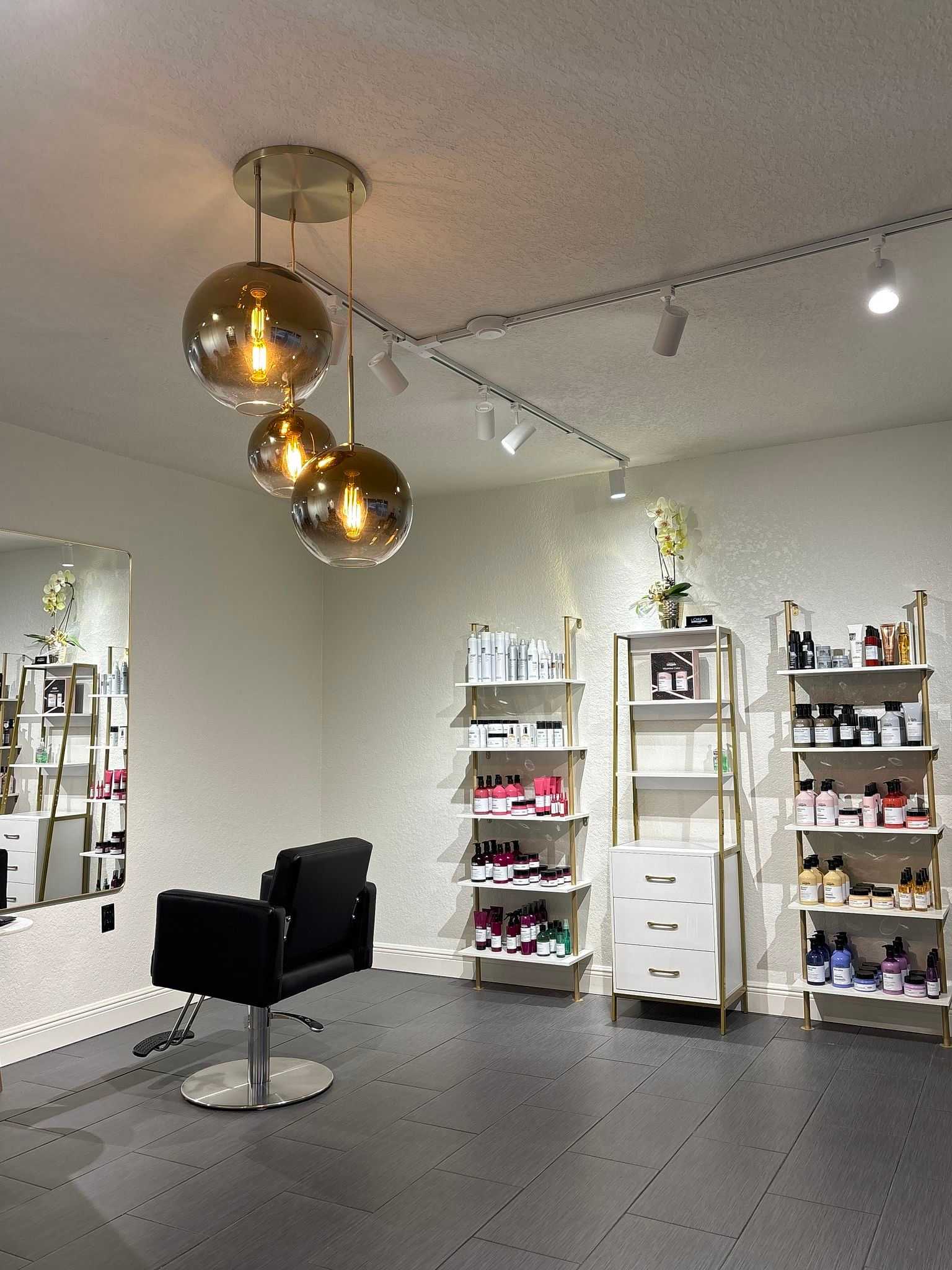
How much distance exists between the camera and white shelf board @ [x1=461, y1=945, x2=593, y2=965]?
4844 mm

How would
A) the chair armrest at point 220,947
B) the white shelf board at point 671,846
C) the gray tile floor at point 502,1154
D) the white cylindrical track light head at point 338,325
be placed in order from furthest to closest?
the white shelf board at point 671,846, the chair armrest at point 220,947, the white cylindrical track light head at point 338,325, the gray tile floor at point 502,1154

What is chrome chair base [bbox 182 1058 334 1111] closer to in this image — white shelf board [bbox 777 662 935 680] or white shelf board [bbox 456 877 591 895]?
white shelf board [bbox 456 877 591 895]

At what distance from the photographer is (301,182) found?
238 centimetres

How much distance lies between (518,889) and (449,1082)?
1.31 metres

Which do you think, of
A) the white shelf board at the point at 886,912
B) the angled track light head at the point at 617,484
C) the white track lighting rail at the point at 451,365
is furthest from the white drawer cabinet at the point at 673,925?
the white track lighting rail at the point at 451,365

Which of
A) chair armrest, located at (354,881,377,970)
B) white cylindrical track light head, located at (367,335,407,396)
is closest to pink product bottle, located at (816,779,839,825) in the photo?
chair armrest, located at (354,881,377,970)

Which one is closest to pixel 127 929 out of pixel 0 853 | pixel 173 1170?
pixel 0 853

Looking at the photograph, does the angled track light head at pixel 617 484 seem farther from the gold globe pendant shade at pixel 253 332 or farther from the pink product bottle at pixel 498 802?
the gold globe pendant shade at pixel 253 332

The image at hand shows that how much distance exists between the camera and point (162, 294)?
301 cm

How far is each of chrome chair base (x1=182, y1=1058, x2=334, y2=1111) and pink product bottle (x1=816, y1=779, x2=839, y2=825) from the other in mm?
2290

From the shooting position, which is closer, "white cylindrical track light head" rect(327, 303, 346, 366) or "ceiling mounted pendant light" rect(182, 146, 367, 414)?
"ceiling mounted pendant light" rect(182, 146, 367, 414)

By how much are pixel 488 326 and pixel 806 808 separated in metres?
2.51

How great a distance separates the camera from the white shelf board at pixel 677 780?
15.7ft

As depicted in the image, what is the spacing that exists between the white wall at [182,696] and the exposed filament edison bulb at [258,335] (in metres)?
2.89
